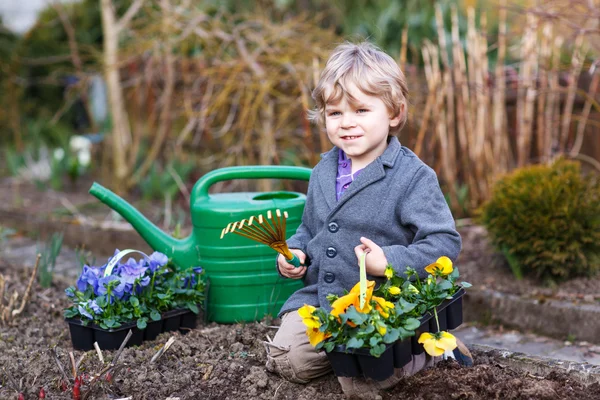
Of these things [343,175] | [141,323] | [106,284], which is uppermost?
[343,175]

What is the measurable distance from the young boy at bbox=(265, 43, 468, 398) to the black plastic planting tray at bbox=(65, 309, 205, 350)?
0.50 metres

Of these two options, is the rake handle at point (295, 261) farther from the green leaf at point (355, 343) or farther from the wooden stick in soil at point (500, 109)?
the wooden stick in soil at point (500, 109)

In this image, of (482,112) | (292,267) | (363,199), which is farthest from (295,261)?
(482,112)

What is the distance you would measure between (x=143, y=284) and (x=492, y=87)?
2.51 meters

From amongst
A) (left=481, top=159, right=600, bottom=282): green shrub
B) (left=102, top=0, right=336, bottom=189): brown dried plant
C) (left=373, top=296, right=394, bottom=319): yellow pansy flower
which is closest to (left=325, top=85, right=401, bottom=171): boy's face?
(left=373, top=296, right=394, bottom=319): yellow pansy flower

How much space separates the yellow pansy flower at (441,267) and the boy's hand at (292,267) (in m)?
0.45

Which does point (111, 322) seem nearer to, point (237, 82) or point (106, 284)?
point (106, 284)

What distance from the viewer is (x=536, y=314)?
9.99ft

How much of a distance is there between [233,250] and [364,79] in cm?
90

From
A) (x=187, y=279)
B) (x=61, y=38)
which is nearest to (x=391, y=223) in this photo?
(x=187, y=279)

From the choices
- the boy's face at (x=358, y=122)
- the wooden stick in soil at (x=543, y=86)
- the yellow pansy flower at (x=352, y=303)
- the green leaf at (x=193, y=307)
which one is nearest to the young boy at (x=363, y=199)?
the boy's face at (x=358, y=122)

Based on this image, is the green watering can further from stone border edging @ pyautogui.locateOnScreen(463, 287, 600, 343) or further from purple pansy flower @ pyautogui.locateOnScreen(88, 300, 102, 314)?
stone border edging @ pyautogui.locateOnScreen(463, 287, 600, 343)

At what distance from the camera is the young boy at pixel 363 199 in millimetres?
2066

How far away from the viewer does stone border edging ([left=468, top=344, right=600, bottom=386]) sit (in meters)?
2.02
